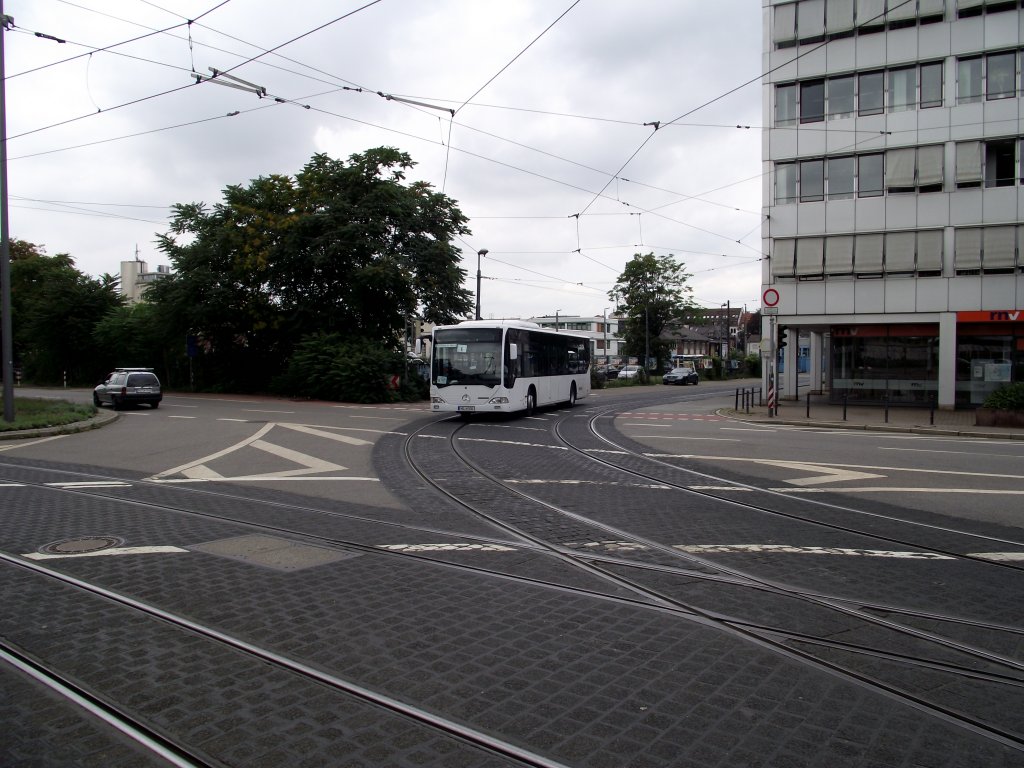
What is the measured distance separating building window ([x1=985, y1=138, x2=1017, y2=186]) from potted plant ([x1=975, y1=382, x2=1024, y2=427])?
29.0ft

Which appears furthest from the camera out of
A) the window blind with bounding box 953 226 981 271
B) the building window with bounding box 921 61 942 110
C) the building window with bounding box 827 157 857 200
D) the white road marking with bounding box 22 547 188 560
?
the building window with bounding box 827 157 857 200

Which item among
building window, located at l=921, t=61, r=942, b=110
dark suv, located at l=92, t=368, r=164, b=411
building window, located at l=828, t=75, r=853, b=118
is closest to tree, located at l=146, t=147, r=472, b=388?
dark suv, located at l=92, t=368, r=164, b=411

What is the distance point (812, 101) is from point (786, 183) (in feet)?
10.3

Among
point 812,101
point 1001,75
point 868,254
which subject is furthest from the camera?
point 812,101

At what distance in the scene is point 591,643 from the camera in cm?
481

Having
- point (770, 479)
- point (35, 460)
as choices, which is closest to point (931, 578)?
point (770, 479)

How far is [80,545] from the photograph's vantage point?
293 inches

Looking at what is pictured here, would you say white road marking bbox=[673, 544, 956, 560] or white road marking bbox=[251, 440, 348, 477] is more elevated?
white road marking bbox=[673, 544, 956, 560]

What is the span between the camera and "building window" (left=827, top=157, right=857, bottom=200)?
1117 inches

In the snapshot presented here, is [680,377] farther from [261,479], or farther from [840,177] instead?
[261,479]

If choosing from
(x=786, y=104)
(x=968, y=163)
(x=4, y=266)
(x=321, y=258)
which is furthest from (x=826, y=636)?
(x=321, y=258)

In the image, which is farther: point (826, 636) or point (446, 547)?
point (446, 547)

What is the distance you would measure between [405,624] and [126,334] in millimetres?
50489

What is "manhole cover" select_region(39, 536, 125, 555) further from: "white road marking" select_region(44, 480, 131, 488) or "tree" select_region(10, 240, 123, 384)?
"tree" select_region(10, 240, 123, 384)
